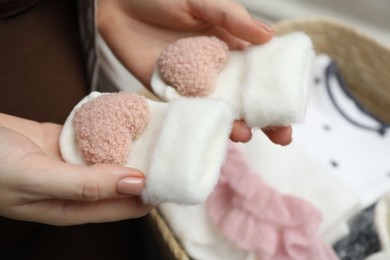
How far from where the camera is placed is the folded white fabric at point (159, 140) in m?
0.48

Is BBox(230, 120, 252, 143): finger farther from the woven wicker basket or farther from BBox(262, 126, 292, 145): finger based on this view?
the woven wicker basket

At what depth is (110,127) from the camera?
52 centimetres

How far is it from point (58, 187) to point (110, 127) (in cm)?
9

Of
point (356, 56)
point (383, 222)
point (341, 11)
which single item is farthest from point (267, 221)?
point (341, 11)

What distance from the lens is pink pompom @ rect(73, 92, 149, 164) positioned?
52 cm

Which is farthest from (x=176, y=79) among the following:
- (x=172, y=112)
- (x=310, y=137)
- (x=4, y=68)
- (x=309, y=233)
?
(x=310, y=137)

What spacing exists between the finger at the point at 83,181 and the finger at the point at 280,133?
18cm

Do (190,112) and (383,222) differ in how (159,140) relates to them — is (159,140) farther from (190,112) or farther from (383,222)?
(383,222)

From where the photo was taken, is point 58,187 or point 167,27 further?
point 167,27

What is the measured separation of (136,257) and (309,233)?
432 mm

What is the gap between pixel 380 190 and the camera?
92 cm

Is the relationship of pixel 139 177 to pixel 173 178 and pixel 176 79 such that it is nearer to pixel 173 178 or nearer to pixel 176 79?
pixel 173 178

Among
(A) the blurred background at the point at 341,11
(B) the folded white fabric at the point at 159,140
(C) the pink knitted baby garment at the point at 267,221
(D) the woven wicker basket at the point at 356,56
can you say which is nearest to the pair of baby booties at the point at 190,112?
(B) the folded white fabric at the point at 159,140

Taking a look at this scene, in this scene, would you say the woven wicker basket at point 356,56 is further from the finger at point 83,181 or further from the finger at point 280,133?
the finger at point 83,181
